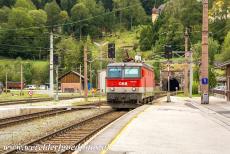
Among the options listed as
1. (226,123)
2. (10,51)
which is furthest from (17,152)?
(10,51)

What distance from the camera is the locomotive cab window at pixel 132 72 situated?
36.5m

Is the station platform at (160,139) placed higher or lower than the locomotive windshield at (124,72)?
lower

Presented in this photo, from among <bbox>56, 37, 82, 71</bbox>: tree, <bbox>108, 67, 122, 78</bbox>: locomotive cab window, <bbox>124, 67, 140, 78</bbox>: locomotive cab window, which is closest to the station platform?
<bbox>124, 67, 140, 78</bbox>: locomotive cab window

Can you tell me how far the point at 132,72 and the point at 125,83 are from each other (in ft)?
3.27

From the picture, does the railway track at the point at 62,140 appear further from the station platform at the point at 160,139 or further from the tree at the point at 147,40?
the tree at the point at 147,40

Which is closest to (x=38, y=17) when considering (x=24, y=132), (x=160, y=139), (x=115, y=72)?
(x=115, y=72)

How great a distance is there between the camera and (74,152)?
13.1 meters

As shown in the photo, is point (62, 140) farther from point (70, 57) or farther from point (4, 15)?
point (4, 15)

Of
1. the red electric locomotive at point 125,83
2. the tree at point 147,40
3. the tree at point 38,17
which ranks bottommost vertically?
the red electric locomotive at point 125,83

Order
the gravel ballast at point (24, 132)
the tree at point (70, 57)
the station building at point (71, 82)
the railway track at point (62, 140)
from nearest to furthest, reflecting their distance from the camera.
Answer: the railway track at point (62, 140)
the gravel ballast at point (24, 132)
the station building at point (71, 82)
the tree at point (70, 57)

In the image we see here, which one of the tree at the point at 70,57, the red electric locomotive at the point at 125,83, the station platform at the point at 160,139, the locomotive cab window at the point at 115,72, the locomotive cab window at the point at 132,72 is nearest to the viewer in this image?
the station platform at the point at 160,139

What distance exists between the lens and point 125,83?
3628 centimetres

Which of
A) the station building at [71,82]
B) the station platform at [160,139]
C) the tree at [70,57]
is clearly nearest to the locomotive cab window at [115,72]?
the station platform at [160,139]

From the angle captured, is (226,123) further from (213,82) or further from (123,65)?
(213,82)
